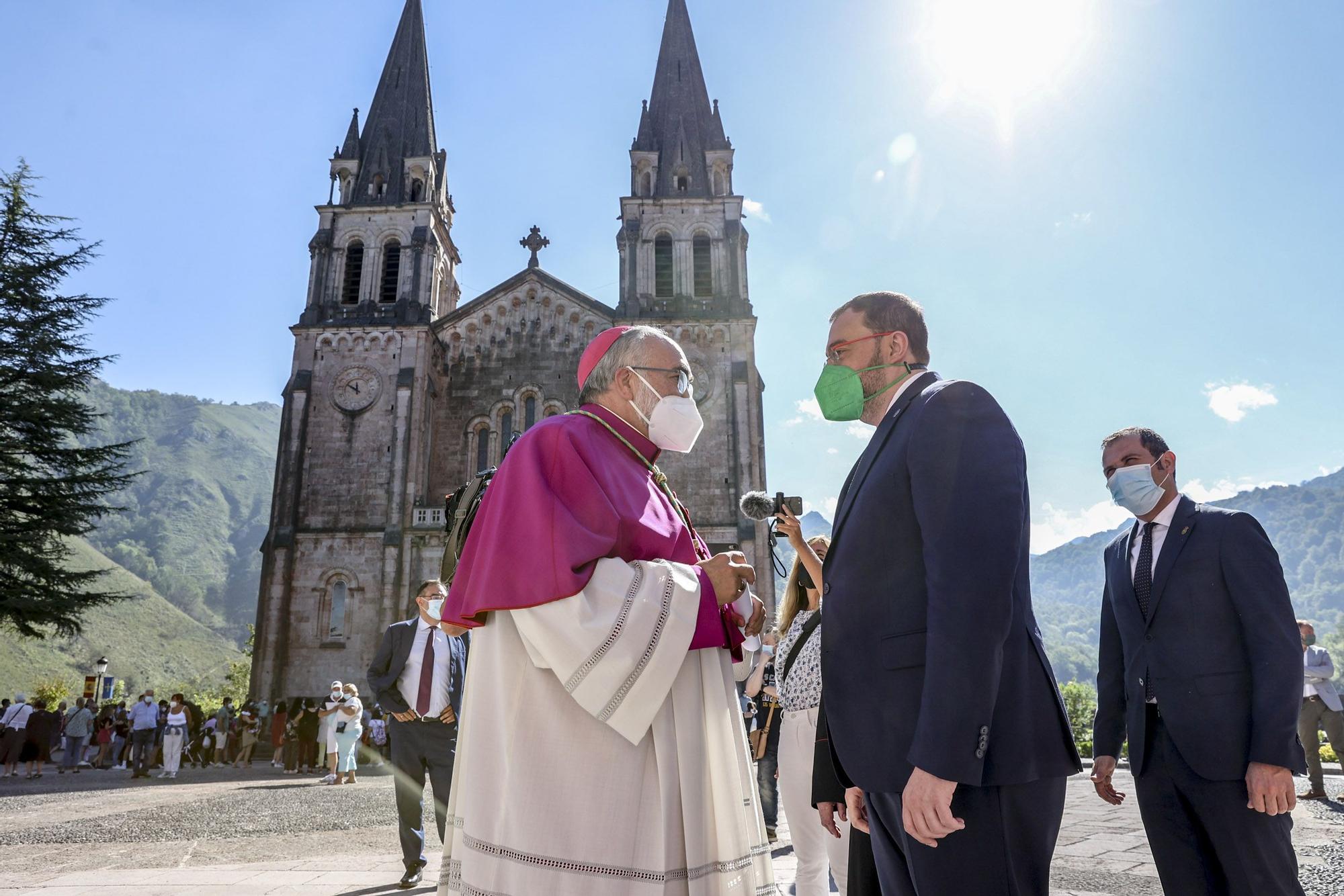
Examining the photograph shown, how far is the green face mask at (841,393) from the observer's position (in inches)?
101

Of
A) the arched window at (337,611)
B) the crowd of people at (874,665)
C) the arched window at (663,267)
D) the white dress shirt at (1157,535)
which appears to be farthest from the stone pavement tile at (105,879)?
the arched window at (663,267)

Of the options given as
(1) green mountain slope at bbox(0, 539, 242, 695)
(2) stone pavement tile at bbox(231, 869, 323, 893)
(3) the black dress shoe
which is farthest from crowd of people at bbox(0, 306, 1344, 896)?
(1) green mountain slope at bbox(0, 539, 242, 695)

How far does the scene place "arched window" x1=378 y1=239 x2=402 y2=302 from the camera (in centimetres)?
2750

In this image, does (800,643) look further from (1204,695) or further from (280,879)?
(280,879)

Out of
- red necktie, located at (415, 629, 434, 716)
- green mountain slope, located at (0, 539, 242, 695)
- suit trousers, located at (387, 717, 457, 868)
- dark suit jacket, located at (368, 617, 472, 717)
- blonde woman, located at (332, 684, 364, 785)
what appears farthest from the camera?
green mountain slope, located at (0, 539, 242, 695)

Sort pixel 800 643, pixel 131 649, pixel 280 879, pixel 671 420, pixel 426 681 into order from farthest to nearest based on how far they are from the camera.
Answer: pixel 131 649 → pixel 426 681 → pixel 280 879 → pixel 800 643 → pixel 671 420

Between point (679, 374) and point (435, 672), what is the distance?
4268mm

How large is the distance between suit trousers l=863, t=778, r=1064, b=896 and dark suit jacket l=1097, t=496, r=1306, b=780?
123 cm

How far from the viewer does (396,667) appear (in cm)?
650

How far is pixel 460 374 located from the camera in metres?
27.3

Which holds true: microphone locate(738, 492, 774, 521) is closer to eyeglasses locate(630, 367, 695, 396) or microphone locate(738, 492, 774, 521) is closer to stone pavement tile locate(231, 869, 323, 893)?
eyeglasses locate(630, 367, 695, 396)

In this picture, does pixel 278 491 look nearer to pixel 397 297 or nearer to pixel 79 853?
pixel 397 297

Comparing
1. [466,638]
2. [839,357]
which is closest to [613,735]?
[839,357]

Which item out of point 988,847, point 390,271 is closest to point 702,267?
point 390,271
